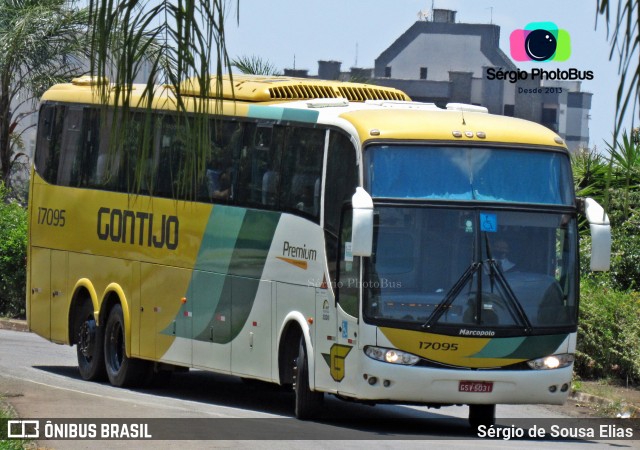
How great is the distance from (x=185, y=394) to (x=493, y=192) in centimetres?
527

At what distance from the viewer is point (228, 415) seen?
44.6ft

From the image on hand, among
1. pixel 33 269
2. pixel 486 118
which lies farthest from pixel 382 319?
pixel 33 269

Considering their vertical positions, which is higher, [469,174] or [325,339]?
[469,174]

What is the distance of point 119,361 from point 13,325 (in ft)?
30.7

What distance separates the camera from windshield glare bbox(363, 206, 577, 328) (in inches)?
499

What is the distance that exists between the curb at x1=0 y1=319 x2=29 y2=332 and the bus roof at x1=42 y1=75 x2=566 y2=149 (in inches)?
440

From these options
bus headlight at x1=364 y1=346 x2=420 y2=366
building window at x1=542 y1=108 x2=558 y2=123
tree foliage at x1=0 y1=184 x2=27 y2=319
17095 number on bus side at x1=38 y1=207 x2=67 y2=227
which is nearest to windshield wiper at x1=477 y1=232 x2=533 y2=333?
bus headlight at x1=364 y1=346 x2=420 y2=366

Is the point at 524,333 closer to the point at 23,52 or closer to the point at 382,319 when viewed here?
the point at 382,319

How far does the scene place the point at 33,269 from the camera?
61.6 feet

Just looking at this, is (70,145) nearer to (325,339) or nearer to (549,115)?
(325,339)

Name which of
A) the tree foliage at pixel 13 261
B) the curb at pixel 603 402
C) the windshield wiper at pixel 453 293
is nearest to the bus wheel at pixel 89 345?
the windshield wiper at pixel 453 293

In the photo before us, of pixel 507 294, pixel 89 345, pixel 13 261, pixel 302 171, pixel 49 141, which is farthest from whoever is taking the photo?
pixel 13 261

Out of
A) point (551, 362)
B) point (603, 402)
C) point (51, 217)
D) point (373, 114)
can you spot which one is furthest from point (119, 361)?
point (551, 362)

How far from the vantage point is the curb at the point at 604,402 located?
15625mm
